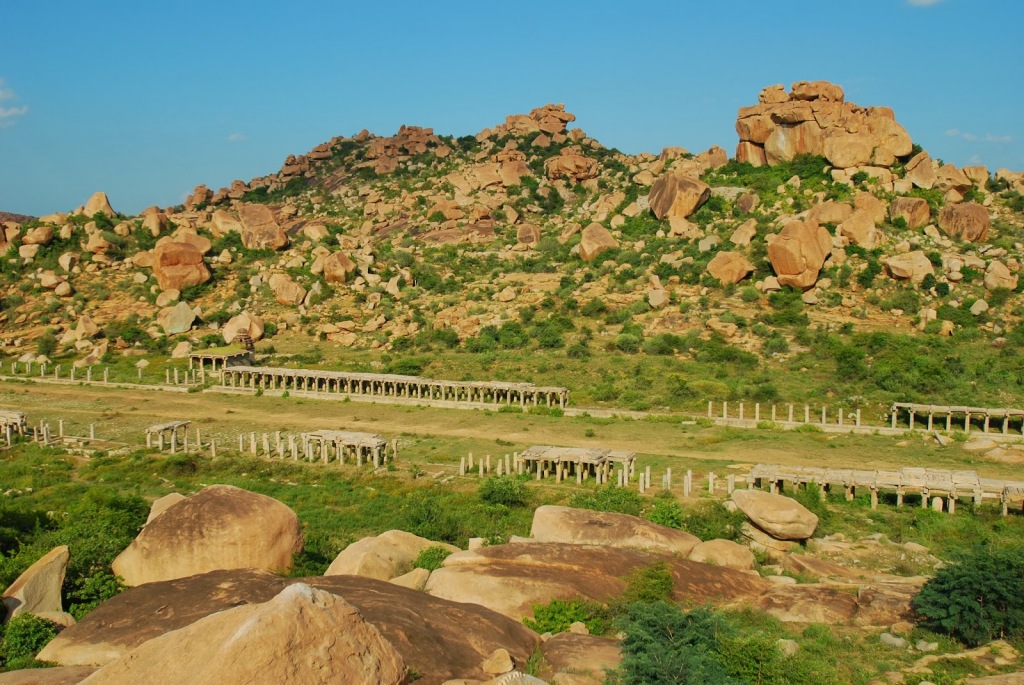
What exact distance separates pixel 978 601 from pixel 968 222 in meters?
43.9

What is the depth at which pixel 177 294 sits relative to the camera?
5762 centimetres

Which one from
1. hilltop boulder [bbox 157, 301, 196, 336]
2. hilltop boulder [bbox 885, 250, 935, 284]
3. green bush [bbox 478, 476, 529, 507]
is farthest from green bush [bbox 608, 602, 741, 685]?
hilltop boulder [bbox 157, 301, 196, 336]

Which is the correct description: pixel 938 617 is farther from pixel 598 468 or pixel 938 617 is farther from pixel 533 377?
pixel 533 377

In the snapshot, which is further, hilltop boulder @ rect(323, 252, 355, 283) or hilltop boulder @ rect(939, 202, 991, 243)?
hilltop boulder @ rect(323, 252, 355, 283)

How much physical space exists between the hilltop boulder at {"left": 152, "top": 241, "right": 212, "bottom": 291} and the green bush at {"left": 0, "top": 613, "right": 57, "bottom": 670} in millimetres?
50087

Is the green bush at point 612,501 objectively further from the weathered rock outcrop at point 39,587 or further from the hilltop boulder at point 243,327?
the hilltop boulder at point 243,327

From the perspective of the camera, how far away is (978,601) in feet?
42.4

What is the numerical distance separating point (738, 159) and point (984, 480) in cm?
4642

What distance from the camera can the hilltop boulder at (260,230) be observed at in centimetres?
6594

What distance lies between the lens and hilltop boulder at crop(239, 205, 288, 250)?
65.9 metres

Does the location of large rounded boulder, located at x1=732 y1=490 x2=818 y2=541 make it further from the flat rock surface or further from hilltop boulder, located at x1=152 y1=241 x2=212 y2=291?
hilltop boulder, located at x1=152 y1=241 x2=212 y2=291

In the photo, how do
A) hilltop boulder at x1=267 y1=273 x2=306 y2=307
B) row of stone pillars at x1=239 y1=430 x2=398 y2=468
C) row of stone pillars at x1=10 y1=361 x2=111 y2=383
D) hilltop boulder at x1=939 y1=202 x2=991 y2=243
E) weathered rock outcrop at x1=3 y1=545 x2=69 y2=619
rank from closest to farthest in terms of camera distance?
weathered rock outcrop at x1=3 y1=545 x2=69 y2=619 → row of stone pillars at x1=239 y1=430 x2=398 y2=468 → row of stone pillars at x1=10 y1=361 x2=111 y2=383 → hilltop boulder at x1=939 y1=202 x2=991 y2=243 → hilltop boulder at x1=267 y1=273 x2=306 y2=307

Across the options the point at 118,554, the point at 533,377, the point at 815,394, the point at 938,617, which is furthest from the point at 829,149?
the point at 118,554

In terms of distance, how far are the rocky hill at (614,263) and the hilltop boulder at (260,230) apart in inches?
7.3
